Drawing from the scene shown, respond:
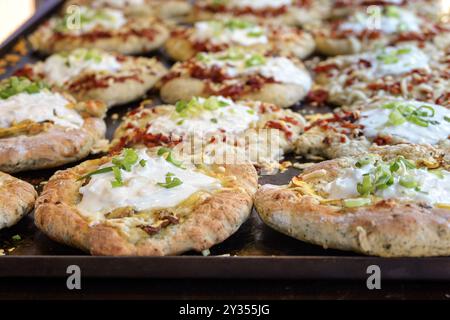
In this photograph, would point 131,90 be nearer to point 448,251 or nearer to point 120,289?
point 120,289

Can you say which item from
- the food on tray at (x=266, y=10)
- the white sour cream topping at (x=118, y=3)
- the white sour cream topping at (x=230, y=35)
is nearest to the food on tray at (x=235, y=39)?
the white sour cream topping at (x=230, y=35)

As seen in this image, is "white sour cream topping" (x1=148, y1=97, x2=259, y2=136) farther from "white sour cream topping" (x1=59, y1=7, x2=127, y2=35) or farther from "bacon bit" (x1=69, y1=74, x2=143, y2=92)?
"white sour cream topping" (x1=59, y1=7, x2=127, y2=35)

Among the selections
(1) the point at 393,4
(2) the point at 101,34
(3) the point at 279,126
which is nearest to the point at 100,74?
(2) the point at 101,34

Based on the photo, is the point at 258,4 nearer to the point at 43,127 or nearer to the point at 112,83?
the point at 112,83

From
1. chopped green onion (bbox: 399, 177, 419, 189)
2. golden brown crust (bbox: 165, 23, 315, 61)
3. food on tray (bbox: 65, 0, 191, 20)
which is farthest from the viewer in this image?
food on tray (bbox: 65, 0, 191, 20)

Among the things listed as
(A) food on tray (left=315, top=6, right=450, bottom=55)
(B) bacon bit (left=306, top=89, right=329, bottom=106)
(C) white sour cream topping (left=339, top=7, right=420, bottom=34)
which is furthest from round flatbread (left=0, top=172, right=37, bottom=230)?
(C) white sour cream topping (left=339, top=7, right=420, bottom=34)

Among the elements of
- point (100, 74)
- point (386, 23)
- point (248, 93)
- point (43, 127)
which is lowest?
point (43, 127)
